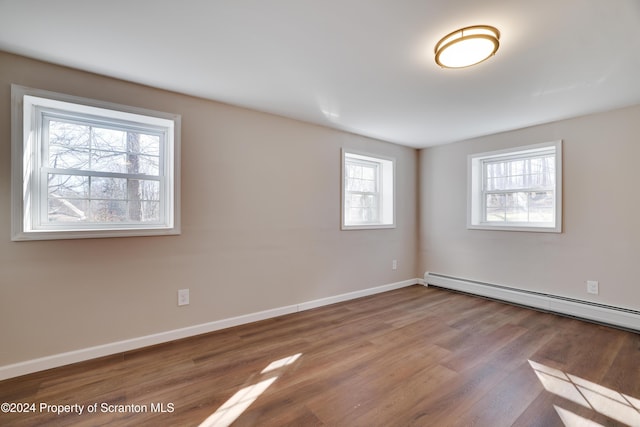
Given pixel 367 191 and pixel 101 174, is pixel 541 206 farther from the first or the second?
pixel 101 174

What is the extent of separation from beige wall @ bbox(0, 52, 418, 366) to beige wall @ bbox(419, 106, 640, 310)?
1.53 meters

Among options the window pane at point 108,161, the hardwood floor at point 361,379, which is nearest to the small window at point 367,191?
the hardwood floor at point 361,379

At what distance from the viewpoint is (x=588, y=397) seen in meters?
1.78

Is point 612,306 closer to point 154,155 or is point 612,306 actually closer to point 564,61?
point 564,61

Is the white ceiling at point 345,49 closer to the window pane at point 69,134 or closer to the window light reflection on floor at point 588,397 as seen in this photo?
the window pane at point 69,134

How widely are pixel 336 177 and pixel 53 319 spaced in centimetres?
300

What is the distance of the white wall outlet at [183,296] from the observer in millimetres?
2605

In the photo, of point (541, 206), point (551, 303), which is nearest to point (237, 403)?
point (551, 303)

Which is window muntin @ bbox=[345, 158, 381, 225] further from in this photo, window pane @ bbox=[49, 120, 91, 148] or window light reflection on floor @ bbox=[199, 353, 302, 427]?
window pane @ bbox=[49, 120, 91, 148]

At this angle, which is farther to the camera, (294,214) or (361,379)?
(294,214)

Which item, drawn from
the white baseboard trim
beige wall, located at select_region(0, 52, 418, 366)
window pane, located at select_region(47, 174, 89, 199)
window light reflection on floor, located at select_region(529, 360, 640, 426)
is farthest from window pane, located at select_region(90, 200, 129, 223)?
window light reflection on floor, located at select_region(529, 360, 640, 426)

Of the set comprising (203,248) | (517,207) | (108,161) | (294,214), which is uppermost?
(108,161)

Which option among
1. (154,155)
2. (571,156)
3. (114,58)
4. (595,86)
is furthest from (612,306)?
(114,58)

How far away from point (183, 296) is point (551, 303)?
3974 millimetres
